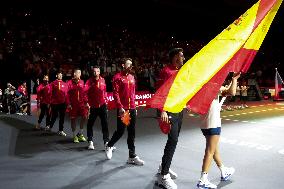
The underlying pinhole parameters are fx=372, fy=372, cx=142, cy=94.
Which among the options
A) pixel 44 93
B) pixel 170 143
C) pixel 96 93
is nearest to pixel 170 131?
pixel 170 143

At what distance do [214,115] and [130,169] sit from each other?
208 cm

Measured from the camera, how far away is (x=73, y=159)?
25.2 ft

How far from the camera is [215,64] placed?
4.81 meters

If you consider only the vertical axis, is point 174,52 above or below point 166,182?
above

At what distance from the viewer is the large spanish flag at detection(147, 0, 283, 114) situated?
15.7ft

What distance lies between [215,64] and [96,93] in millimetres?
4345

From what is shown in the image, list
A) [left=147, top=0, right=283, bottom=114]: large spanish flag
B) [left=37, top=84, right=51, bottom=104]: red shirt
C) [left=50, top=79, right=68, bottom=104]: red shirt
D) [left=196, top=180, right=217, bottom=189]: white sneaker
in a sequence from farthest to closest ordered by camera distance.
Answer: [left=37, top=84, right=51, bottom=104]: red shirt < [left=50, top=79, right=68, bottom=104]: red shirt < [left=196, top=180, right=217, bottom=189]: white sneaker < [left=147, top=0, right=283, bottom=114]: large spanish flag

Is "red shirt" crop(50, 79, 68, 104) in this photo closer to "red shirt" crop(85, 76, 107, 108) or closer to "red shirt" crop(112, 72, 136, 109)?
"red shirt" crop(85, 76, 107, 108)

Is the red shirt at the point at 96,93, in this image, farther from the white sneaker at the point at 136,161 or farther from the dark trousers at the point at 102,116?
the white sneaker at the point at 136,161

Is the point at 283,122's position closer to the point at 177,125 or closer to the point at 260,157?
the point at 260,157

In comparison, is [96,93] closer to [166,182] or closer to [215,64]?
[166,182]

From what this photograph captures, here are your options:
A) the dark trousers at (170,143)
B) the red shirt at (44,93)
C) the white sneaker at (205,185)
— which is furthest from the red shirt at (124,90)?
the red shirt at (44,93)

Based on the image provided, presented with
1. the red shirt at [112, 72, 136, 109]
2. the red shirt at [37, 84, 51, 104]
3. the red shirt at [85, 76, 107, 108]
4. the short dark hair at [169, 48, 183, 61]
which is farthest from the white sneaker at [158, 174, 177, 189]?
the red shirt at [37, 84, 51, 104]

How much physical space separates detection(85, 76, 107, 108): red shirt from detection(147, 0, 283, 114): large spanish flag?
12.3 ft
